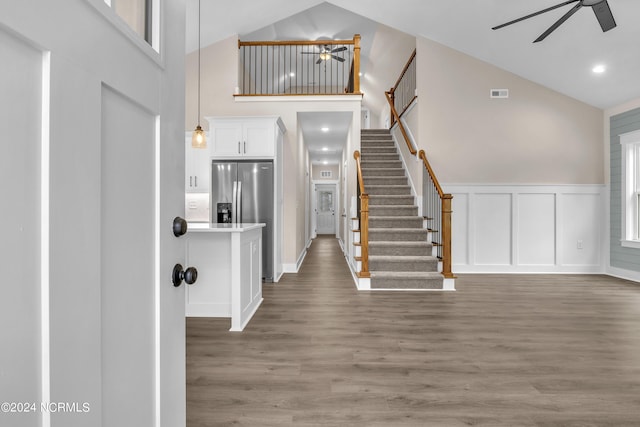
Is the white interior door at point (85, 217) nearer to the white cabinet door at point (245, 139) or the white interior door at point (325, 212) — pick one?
the white cabinet door at point (245, 139)

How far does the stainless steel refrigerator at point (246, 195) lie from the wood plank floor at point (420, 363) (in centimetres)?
112

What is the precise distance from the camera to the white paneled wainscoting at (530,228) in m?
5.73

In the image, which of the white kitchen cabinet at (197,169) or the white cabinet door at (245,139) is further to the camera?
the white kitchen cabinet at (197,169)

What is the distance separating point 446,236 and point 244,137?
3.12 m

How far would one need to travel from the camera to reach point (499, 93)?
5.76m

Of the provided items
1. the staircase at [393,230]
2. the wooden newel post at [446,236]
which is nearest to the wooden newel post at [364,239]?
the staircase at [393,230]

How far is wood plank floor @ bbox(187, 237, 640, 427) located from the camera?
185 centimetres

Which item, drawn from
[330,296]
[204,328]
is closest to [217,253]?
[204,328]

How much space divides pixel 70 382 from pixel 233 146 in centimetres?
481

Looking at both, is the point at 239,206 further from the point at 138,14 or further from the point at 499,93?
the point at 499,93

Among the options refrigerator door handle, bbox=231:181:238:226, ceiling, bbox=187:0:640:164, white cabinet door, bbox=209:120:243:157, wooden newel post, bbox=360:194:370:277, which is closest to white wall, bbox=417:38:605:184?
ceiling, bbox=187:0:640:164

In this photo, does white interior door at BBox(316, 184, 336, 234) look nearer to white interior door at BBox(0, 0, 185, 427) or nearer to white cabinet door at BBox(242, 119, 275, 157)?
white cabinet door at BBox(242, 119, 275, 157)

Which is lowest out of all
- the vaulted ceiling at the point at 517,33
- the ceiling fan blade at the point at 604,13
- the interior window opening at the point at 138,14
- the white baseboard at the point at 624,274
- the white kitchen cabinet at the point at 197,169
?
the white baseboard at the point at 624,274

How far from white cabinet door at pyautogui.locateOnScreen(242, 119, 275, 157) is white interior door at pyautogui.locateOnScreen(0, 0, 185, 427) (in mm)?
4176
